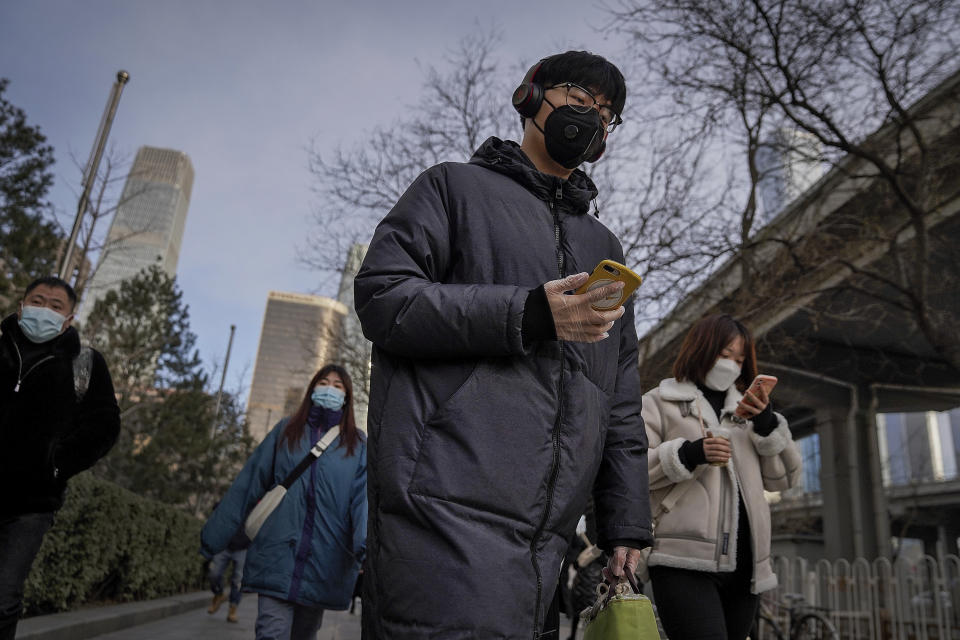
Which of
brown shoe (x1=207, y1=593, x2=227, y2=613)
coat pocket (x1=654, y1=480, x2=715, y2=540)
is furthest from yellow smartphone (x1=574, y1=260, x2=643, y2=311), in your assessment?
brown shoe (x1=207, y1=593, x2=227, y2=613)

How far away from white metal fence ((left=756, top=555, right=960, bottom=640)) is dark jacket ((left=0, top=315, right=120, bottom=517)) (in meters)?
8.46

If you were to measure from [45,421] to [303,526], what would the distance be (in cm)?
142

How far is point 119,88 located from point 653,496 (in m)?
11.0

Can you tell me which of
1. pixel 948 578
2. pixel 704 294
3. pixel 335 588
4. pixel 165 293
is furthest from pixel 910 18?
pixel 165 293

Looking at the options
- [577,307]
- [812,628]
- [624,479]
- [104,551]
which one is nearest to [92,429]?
[624,479]

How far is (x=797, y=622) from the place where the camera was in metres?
9.00

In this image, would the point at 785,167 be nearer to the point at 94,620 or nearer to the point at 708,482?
the point at 708,482

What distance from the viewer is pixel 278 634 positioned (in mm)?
4160

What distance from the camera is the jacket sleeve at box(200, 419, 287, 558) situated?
438 centimetres

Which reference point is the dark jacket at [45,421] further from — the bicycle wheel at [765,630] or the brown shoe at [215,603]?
the brown shoe at [215,603]

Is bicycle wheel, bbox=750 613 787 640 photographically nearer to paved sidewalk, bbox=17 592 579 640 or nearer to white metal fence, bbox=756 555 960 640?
white metal fence, bbox=756 555 960 640

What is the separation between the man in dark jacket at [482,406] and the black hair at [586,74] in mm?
308

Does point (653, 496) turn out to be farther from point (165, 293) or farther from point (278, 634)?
point (165, 293)

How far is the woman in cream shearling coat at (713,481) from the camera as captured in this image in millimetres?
3170
